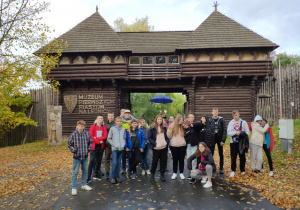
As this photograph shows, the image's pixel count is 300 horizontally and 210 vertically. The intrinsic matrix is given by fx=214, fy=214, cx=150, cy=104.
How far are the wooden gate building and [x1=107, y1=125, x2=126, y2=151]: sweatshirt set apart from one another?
10358mm

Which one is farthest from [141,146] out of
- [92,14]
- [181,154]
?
[92,14]

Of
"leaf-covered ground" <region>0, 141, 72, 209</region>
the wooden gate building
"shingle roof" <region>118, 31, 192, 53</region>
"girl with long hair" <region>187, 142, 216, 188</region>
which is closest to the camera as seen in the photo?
"leaf-covered ground" <region>0, 141, 72, 209</region>

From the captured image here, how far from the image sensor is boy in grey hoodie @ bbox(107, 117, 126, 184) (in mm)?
6409

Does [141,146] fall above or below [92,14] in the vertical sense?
below

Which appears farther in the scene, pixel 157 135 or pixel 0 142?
pixel 0 142

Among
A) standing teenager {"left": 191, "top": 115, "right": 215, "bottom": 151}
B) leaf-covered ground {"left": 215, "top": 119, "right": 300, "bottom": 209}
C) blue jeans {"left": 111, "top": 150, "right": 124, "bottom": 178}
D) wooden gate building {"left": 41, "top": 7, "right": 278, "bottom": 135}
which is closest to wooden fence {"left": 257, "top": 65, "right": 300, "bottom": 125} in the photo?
wooden gate building {"left": 41, "top": 7, "right": 278, "bottom": 135}

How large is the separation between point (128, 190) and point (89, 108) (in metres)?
12.5

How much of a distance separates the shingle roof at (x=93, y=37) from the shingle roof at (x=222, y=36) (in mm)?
5283

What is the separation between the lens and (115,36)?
17.1 metres

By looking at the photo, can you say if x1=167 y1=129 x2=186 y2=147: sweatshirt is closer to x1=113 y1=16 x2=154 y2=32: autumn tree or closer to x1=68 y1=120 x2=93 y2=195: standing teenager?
x1=68 y1=120 x2=93 y2=195: standing teenager

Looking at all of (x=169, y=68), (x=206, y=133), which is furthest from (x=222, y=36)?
(x=206, y=133)

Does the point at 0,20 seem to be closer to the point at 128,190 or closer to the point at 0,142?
the point at 128,190

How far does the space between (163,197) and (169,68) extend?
13153 mm

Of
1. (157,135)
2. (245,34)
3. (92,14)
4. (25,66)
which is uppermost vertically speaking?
(92,14)
